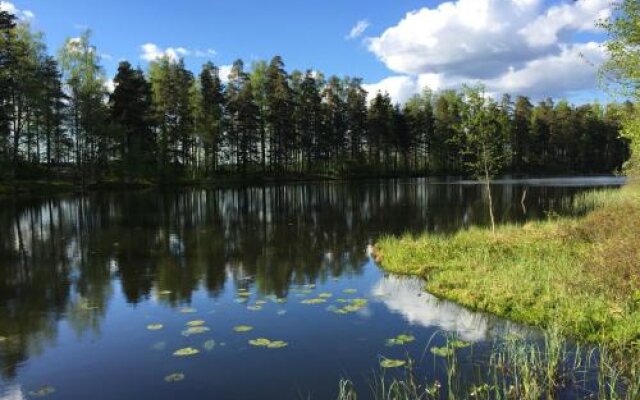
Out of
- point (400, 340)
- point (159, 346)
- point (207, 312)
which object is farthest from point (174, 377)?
point (400, 340)

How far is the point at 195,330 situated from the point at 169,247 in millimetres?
12829

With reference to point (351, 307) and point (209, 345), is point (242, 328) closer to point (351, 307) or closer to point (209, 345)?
point (209, 345)

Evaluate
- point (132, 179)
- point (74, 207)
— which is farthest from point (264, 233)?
point (132, 179)

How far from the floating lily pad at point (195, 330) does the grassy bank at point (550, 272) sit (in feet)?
20.8

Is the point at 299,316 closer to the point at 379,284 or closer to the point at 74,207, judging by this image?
the point at 379,284

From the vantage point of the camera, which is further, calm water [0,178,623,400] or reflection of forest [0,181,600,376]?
reflection of forest [0,181,600,376]

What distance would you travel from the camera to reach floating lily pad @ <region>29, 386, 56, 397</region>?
891 cm

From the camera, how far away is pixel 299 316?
13.3 metres

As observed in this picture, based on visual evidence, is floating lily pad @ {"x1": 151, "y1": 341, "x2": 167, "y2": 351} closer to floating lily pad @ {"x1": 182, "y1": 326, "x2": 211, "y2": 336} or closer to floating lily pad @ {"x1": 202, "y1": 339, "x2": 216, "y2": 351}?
floating lily pad @ {"x1": 182, "y1": 326, "x2": 211, "y2": 336}

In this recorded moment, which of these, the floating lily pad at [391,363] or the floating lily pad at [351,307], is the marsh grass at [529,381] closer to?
the floating lily pad at [391,363]

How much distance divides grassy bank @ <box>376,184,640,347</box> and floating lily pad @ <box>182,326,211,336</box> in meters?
6.35

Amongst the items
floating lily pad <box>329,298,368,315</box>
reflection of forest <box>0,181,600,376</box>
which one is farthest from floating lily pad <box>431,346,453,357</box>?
reflection of forest <box>0,181,600,376</box>

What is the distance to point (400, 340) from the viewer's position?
11133 millimetres

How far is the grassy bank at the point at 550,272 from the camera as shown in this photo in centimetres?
1100
